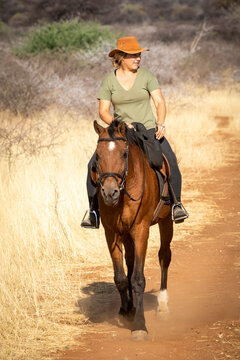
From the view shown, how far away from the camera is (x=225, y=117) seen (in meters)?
20.8

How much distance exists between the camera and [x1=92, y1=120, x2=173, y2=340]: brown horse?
4.83m

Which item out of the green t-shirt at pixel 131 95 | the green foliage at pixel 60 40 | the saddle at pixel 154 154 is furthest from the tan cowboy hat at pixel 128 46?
the green foliage at pixel 60 40

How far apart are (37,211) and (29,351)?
12.4 feet

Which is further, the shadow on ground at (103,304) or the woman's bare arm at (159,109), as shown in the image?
the shadow on ground at (103,304)

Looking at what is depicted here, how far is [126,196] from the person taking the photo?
5.14 meters

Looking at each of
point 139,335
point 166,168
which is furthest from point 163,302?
point 166,168

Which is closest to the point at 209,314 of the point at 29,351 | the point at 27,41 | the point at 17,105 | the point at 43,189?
the point at 29,351

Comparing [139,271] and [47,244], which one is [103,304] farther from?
[47,244]

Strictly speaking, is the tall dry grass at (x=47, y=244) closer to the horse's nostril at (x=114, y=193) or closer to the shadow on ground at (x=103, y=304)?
the shadow on ground at (x=103, y=304)

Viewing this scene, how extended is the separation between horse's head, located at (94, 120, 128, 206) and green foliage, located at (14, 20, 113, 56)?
19509mm

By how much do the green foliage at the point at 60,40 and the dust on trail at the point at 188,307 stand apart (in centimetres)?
1647

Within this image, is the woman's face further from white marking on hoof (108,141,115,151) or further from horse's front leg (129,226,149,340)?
horse's front leg (129,226,149,340)

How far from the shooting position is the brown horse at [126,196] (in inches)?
190

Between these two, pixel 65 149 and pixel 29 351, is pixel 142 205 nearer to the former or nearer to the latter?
pixel 29 351
